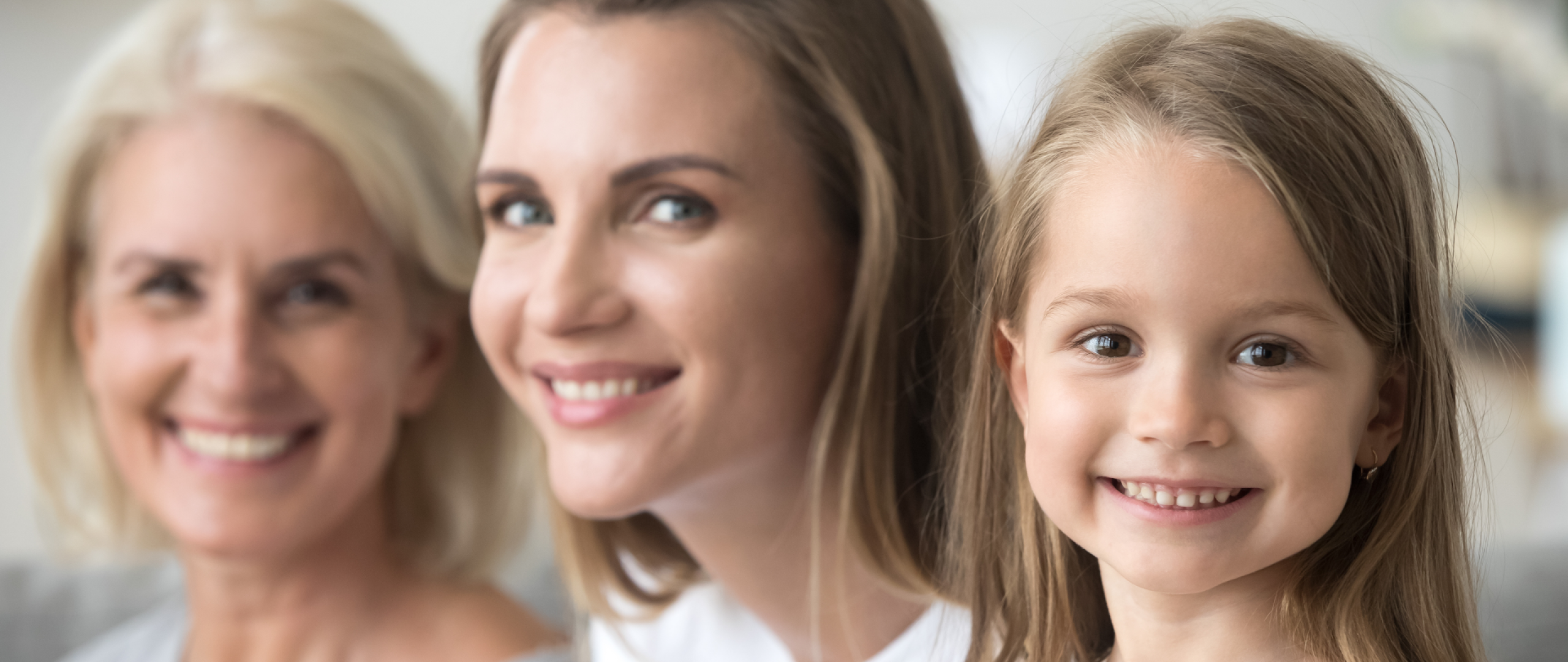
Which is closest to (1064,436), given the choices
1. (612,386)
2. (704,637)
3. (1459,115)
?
(612,386)

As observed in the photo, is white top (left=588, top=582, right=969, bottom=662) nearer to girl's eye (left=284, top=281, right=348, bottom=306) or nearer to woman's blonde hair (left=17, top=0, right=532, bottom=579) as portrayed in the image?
woman's blonde hair (left=17, top=0, right=532, bottom=579)

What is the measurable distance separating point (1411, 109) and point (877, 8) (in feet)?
1.71

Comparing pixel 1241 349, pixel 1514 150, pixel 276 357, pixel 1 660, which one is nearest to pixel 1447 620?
pixel 1241 349

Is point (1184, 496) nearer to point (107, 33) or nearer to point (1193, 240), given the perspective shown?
point (1193, 240)

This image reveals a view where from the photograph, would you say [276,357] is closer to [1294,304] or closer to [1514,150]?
[1294,304]

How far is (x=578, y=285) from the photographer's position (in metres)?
1.13

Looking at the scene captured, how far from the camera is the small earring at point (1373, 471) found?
0.86 metres

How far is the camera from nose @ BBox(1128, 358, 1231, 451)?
2.56 feet

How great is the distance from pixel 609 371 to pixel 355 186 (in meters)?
0.53

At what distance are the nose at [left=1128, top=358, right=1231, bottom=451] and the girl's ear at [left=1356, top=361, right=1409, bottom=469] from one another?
0.40 ft

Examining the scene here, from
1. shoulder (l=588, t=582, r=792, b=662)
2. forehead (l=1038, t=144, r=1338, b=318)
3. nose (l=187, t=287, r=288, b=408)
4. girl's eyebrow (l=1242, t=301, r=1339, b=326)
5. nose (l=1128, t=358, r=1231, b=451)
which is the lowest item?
shoulder (l=588, t=582, r=792, b=662)

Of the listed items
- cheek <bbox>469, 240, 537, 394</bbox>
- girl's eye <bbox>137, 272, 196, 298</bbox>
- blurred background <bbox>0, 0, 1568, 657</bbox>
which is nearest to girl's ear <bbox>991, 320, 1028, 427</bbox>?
cheek <bbox>469, 240, 537, 394</bbox>

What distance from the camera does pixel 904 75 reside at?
127 cm

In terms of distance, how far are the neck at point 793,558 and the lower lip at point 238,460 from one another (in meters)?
0.49
